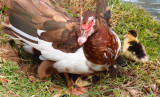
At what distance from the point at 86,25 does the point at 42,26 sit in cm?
60

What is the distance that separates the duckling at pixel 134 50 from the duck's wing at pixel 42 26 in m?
0.98

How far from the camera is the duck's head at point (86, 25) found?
6.65 feet

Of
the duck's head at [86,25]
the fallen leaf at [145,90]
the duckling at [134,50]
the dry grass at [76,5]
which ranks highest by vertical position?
the dry grass at [76,5]

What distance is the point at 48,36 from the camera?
238cm

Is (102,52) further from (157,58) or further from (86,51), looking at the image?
(157,58)

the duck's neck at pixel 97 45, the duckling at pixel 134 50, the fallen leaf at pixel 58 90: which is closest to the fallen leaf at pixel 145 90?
the duckling at pixel 134 50

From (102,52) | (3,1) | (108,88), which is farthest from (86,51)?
(3,1)

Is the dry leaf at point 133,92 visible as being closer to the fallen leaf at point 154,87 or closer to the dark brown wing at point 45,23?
the fallen leaf at point 154,87

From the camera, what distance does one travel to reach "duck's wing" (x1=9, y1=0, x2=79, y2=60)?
7.66 ft

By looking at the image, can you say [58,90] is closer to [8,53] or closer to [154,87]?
[8,53]

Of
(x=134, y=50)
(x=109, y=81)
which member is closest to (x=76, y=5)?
(x=134, y=50)

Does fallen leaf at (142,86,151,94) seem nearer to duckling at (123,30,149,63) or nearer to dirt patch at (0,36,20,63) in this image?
duckling at (123,30,149,63)

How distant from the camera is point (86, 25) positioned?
203cm

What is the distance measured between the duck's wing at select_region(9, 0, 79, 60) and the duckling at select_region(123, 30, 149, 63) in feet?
3.22
